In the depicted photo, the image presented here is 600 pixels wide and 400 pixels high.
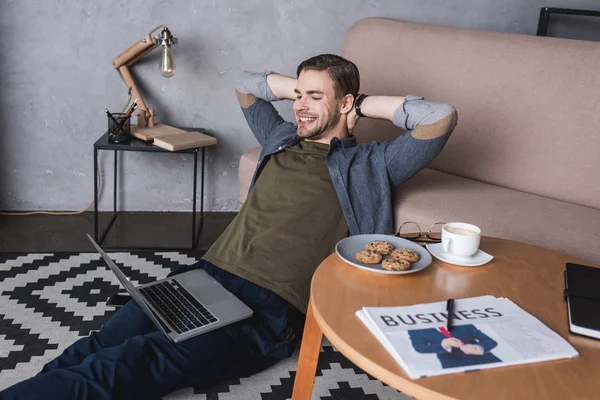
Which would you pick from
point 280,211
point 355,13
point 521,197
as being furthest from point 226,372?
point 355,13

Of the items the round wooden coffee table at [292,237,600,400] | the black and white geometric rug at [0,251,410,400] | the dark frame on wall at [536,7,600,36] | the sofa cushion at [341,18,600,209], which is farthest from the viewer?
the dark frame on wall at [536,7,600,36]

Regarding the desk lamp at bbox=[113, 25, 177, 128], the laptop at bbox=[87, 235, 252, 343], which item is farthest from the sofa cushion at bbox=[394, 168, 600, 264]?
the desk lamp at bbox=[113, 25, 177, 128]

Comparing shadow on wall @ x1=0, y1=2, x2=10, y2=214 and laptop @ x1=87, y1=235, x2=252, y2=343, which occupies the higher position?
shadow on wall @ x1=0, y1=2, x2=10, y2=214

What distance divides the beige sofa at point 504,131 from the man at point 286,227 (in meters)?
0.26

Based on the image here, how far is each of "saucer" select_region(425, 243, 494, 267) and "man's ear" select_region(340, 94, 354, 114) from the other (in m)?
0.61

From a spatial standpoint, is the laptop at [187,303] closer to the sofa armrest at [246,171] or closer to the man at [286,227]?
the man at [286,227]

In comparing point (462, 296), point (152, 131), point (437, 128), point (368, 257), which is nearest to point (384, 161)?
point (437, 128)

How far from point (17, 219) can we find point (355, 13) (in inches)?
66.9

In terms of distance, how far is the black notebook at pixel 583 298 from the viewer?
1105 mm

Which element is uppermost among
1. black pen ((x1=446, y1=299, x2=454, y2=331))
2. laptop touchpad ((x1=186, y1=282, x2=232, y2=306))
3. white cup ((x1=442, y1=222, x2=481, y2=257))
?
white cup ((x1=442, y1=222, x2=481, y2=257))

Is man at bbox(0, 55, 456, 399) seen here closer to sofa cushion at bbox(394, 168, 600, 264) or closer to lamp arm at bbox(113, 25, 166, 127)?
sofa cushion at bbox(394, 168, 600, 264)

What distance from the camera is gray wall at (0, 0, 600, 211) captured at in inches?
105

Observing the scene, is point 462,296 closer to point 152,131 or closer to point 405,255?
point 405,255

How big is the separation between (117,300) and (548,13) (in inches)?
85.6
